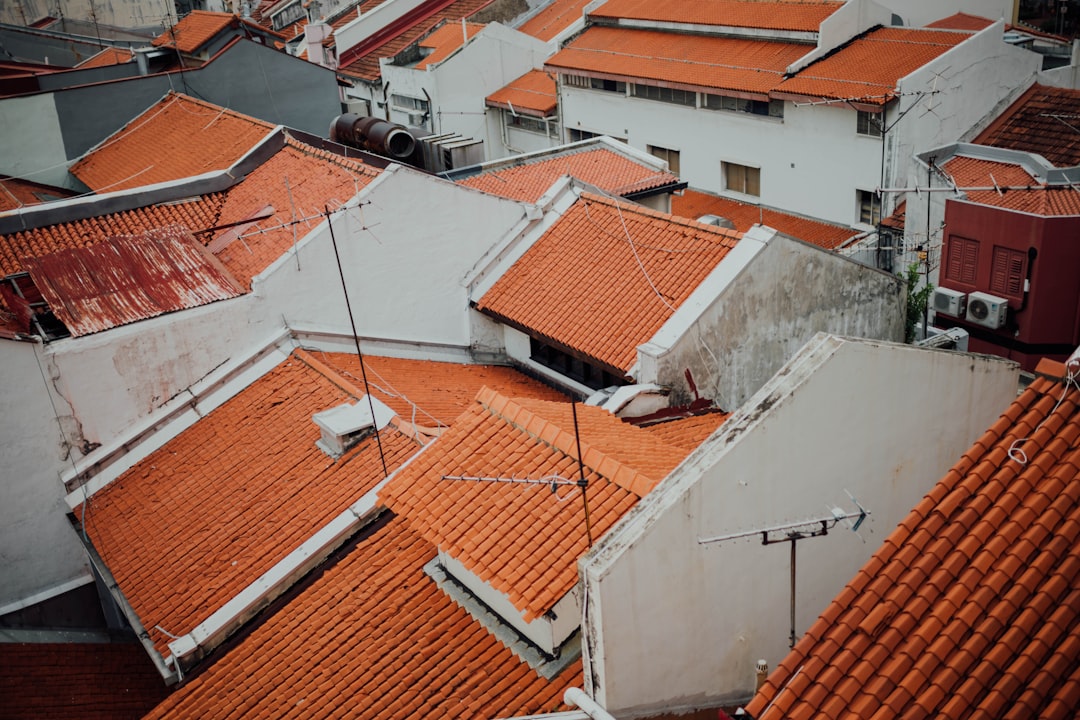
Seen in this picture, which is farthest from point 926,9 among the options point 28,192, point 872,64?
point 28,192

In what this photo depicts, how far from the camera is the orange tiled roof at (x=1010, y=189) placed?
2695 centimetres

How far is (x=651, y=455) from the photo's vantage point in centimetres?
1312

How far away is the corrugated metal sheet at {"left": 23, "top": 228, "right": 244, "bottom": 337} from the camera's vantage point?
18.2 meters

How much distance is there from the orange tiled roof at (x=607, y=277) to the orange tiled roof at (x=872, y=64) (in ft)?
53.3

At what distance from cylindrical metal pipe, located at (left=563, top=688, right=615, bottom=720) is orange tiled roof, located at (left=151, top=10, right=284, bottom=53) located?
3258 centimetres

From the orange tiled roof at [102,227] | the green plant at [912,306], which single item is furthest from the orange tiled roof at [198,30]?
the green plant at [912,306]

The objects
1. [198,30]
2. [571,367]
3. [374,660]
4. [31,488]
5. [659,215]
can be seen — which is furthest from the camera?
[198,30]

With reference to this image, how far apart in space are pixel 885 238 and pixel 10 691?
27860 mm

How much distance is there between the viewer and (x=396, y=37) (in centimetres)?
5878

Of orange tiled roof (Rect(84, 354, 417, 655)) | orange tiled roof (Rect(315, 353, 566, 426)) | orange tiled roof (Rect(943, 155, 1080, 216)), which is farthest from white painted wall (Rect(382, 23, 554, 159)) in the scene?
orange tiled roof (Rect(84, 354, 417, 655))

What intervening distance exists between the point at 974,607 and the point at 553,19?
174 ft

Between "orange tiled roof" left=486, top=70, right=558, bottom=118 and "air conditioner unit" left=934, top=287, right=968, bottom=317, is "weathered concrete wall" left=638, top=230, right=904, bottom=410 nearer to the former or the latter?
"air conditioner unit" left=934, top=287, right=968, bottom=317

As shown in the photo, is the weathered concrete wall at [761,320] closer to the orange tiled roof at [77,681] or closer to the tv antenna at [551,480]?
the tv antenna at [551,480]

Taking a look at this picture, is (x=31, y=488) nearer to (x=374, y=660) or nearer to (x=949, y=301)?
(x=374, y=660)
